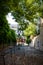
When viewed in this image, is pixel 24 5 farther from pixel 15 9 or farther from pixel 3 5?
pixel 3 5

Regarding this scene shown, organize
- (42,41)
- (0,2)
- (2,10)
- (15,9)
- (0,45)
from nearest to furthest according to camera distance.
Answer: (0,2), (2,10), (15,9), (0,45), (42,41)

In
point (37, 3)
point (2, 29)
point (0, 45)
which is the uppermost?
point (37, 3)

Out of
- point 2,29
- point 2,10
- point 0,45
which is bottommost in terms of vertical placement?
point 0,45

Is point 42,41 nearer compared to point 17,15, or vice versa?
point 17,15

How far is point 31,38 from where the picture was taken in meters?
28.3

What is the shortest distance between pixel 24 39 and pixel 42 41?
9.30 m

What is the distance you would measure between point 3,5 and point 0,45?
242 inches

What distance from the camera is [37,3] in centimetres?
1591

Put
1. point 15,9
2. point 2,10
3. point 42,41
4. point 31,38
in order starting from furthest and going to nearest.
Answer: point 31,38 → point 42,41 → point 15,9 → point 2,10

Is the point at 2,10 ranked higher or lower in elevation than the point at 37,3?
lower

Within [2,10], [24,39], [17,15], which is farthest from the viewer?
[24,39]

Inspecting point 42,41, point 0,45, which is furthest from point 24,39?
point 0,45

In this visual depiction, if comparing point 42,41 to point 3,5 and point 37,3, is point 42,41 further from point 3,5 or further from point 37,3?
point 3,5

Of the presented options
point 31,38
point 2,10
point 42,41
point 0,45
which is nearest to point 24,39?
point 31,38
